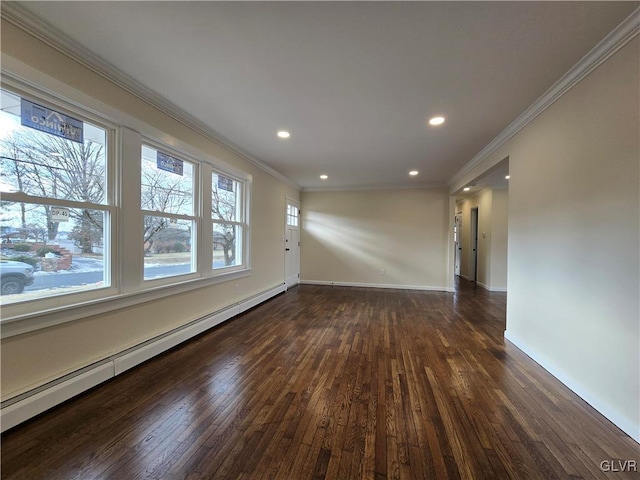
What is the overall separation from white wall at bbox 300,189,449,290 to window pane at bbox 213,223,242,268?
Result: 2855 mm

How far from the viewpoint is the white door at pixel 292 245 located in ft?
19.8

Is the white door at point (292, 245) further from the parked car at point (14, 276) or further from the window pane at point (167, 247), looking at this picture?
the parked car at point (14, 276)

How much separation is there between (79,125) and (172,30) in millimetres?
1070

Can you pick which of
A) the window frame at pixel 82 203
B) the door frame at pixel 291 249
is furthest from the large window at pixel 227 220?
the door frame at pixel 291 249

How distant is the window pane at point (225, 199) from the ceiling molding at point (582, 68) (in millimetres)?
Answer: 3724

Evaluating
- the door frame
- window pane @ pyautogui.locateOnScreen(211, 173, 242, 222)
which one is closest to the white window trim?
window pane @ pyautogui.locateOnScreen(211, 173, 242, 222)

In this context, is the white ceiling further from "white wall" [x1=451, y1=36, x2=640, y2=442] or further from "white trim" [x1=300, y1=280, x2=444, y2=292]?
"white trim" [x1=300, y1=280, x2=444, y2=292]

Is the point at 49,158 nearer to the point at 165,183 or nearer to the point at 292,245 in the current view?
the point at 165,183

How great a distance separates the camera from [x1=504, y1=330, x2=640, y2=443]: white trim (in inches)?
63.0

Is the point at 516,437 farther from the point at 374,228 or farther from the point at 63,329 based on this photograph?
the point at 374,228

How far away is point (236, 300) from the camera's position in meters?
4.01

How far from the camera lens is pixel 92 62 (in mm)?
1962

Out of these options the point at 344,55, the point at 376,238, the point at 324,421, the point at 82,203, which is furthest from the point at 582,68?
the point at 376,238

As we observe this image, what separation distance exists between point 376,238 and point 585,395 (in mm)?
4745
